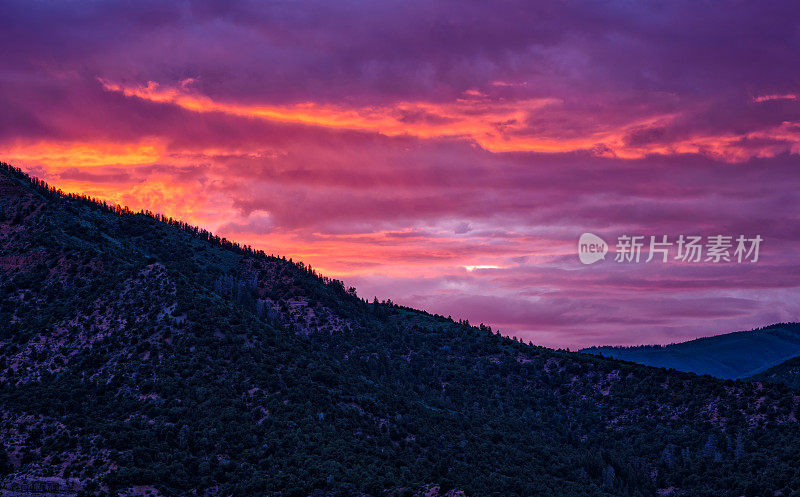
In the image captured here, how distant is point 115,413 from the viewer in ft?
315

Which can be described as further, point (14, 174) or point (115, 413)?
point (14, 174)

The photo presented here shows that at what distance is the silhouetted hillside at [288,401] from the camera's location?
283 ft

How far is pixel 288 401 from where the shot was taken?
10338 cm

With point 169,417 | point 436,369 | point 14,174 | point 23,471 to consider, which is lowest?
point 23,471

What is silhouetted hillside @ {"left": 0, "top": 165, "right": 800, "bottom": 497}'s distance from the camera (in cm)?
8612

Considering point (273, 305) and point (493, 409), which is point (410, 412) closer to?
point (493, 409)

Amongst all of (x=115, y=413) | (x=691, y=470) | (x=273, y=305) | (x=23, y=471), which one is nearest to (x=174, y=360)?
(x=115, y=413)

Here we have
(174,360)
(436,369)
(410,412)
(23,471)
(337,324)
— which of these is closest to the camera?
(23,471)

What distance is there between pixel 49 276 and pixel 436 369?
218ft

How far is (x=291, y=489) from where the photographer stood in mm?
80812

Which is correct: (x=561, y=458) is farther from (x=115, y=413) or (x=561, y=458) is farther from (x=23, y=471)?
(x=23, y=471)

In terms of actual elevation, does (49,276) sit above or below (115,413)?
above

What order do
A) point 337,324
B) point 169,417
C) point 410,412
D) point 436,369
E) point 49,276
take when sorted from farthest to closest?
point 337,324, point 436,369, point 49,276, point 410,412, point 169,417

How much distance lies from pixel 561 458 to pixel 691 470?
656 inches
